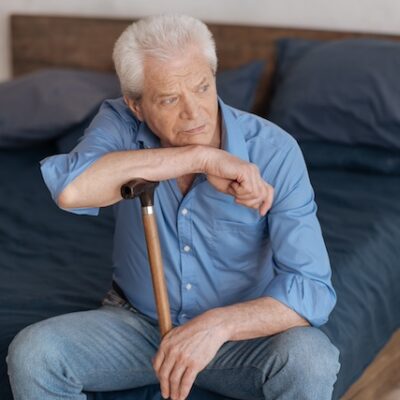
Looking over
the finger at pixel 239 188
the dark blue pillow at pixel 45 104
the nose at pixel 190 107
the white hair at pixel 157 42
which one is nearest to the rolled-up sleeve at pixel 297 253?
the finger at pixel 239 188

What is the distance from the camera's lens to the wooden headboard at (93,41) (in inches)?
145

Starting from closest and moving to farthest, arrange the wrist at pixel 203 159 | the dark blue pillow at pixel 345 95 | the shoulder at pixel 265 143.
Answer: the wrist at pixel 203 159 → the shoulder at pixel 265 143 → the dark blue pillow at pixel 345 95

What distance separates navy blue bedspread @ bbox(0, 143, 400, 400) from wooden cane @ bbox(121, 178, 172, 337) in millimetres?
238

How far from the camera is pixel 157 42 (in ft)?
6.17

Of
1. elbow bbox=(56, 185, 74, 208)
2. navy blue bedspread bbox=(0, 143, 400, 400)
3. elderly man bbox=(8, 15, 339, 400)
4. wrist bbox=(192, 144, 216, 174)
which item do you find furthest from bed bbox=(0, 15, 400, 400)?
wrist bbox=(192, 144, 216, 174)

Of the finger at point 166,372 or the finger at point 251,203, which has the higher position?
the finger at point 251,203

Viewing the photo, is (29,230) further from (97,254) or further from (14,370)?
(14,370)

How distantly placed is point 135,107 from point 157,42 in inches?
7.9

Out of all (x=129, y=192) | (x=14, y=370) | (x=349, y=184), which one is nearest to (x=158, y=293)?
(x=129, y=192)

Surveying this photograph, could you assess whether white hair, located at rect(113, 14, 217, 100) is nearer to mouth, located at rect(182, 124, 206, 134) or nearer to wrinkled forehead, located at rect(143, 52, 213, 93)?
wrinkled forehead, located at rect(143, 52, 213, 93)

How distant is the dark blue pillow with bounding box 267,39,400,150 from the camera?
3074mm

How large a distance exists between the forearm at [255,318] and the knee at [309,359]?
51 millimetres

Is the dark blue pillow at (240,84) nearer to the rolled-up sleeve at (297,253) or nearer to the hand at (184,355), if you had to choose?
the rolled-up sleeve at (297,253)

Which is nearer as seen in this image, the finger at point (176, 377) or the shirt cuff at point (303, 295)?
the finger at point (176, 377)
